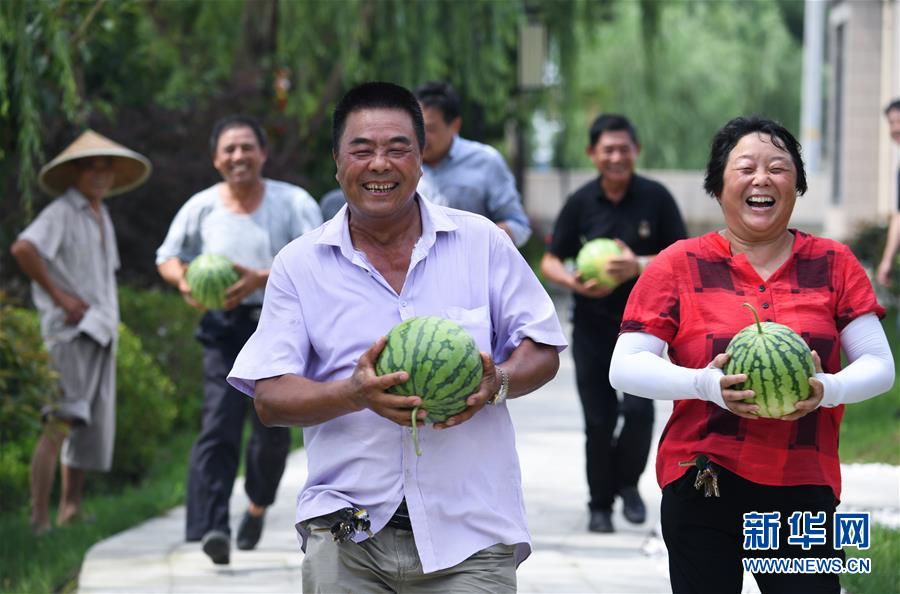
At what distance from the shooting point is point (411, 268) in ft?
13.7

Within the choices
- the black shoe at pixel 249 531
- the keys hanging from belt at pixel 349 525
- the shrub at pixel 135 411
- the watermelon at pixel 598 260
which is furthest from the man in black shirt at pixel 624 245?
the keys hanging from belt at pixel 349 525

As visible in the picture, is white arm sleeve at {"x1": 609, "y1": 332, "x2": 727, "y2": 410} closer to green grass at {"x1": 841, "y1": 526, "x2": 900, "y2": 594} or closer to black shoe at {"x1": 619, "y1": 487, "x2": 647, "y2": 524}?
green grass at {"x1": 841, "y1": 526, "x2": 900, "y2": 594}

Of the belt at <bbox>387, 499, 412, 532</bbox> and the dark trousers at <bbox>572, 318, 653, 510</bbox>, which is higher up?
the belt at <bbox>387, 499, 412, 532</bbox>

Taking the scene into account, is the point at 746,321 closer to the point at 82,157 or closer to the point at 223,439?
the point at 223,439

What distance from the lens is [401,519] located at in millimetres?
4098

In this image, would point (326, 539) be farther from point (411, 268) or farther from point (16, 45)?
point (16, 45)

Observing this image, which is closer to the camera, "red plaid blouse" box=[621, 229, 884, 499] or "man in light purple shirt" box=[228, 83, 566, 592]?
"man in light purple shirt" box=[228, 83, 566, 592]

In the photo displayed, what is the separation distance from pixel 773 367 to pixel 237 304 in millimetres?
4107

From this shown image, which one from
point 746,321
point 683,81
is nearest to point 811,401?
point 746,321

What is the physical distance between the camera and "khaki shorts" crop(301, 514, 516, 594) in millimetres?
4070

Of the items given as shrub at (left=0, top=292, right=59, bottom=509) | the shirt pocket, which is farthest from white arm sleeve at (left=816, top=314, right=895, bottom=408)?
shrub at (left=0, top=292, right=59, bottom=509)

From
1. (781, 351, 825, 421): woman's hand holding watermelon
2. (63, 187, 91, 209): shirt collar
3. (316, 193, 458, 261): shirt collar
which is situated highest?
(63, 187, 91, 209): shirt collar

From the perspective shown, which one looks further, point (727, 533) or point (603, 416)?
point (603, 416)

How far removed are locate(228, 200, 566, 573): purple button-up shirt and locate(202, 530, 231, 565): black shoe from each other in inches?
130
